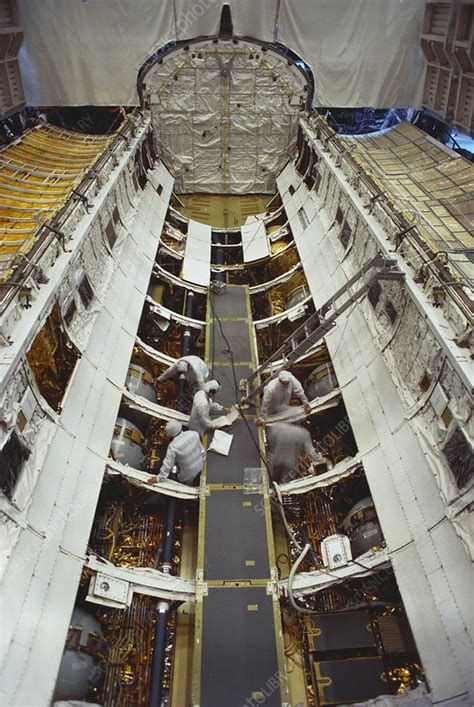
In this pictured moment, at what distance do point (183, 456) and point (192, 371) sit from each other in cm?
118

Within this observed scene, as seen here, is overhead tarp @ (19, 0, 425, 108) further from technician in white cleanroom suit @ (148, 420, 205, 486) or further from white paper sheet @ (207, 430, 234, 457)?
technician in white cleanroom suit @ (148, 420, 205, 486)

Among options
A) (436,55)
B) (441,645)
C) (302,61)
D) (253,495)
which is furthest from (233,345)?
(436,55)

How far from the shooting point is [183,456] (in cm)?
426

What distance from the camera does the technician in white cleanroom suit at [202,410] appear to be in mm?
4645

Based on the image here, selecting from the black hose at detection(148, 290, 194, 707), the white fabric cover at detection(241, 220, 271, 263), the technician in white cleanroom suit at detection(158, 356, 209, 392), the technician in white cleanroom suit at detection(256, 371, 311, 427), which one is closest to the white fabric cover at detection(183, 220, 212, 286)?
the white fabric cover at detection(241, 220, 271, 263)

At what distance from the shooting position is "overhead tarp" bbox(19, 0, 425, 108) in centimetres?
884

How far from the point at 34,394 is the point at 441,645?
3.42 m

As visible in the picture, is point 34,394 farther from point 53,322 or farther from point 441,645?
point 441,645

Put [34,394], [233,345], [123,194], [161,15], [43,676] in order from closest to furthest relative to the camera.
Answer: [43,676] → [34,394] → [233,345] → [123,194] → [161,15]

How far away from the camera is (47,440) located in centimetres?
367

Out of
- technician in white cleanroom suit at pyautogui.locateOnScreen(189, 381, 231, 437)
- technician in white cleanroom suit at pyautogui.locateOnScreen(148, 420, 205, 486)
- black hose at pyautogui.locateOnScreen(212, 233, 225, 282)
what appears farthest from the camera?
black hose at pyautogui.locateOnScreen(212, 233, 225, 282)

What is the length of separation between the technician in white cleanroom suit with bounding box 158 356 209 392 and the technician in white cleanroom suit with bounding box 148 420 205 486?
80 cm

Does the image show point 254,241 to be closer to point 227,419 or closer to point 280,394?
point 280,394

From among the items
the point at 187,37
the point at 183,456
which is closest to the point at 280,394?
the point at 183,456
